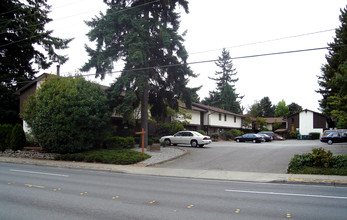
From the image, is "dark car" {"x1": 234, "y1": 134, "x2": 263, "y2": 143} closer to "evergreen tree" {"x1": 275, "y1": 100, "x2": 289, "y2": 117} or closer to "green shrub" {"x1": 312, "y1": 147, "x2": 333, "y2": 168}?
"green shrub" {"x1": 312, "y1": 147, "x2": 333, "y2": 168}

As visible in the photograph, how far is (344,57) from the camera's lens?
1886 centimetres

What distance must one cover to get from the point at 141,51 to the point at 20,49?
20.3 m

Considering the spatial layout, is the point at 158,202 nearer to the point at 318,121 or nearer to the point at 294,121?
the point at 318,121

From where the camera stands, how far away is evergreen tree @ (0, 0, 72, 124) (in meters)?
30.4

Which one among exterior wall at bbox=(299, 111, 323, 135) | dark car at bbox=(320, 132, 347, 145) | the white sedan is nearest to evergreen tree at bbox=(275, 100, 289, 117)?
exterior wall at bbox=(299, 111, 323, 135)

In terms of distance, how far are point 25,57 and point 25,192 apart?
3068 cm

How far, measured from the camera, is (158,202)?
25.3 feet

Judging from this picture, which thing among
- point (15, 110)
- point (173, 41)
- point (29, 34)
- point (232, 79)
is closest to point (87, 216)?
point (173, 41)

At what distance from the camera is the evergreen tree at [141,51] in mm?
22000

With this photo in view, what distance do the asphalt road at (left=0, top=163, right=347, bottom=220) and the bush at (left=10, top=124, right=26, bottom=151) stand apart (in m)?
16.5

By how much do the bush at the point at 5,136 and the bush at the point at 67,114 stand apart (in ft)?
20.5

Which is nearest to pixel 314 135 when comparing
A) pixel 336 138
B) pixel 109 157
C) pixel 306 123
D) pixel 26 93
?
pixel 306 123

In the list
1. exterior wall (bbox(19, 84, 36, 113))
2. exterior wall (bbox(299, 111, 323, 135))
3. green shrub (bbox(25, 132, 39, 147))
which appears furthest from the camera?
exterior wall (bbox(299, 111, 323, 135))

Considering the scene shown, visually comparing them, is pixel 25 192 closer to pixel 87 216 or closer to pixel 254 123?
pixel 87 216
